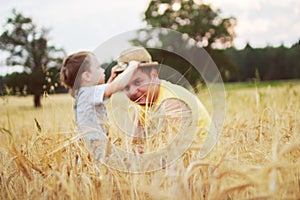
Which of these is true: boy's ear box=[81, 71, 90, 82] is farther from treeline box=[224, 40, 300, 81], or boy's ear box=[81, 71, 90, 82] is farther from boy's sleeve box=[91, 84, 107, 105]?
treeline box=[224, 40, 300, 81]

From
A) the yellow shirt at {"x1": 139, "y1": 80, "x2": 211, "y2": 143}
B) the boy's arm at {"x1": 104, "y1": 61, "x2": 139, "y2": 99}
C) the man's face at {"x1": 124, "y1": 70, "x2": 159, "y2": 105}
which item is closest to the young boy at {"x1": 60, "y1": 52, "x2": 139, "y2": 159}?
the boy's arm at {"x1": 104, "y1": 61, "x2": 139, "y2": 99}

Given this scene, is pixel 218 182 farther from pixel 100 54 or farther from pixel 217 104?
pixel 217 104

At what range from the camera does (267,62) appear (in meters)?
33.8

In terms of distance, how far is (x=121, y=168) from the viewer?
4.86 ft

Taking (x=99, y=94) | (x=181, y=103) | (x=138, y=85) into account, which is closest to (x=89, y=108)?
(x=99, y=94)

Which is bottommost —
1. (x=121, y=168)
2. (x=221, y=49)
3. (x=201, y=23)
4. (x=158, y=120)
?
(x=121, y=168)

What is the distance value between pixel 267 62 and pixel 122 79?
3327cm

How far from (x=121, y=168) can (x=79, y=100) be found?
1.41 m

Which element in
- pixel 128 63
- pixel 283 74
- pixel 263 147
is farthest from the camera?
pixel 283 74

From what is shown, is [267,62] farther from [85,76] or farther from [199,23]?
[85,76]

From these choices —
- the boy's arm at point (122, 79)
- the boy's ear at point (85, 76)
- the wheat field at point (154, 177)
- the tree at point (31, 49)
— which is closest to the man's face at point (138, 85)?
the boy's arm at point (122, 79)

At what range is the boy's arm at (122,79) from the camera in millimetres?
2426

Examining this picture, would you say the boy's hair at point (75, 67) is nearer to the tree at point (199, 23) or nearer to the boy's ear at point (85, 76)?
the boy's ear at point (85, 76)

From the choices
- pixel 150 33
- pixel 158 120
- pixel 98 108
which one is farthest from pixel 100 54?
pixel 150 33
